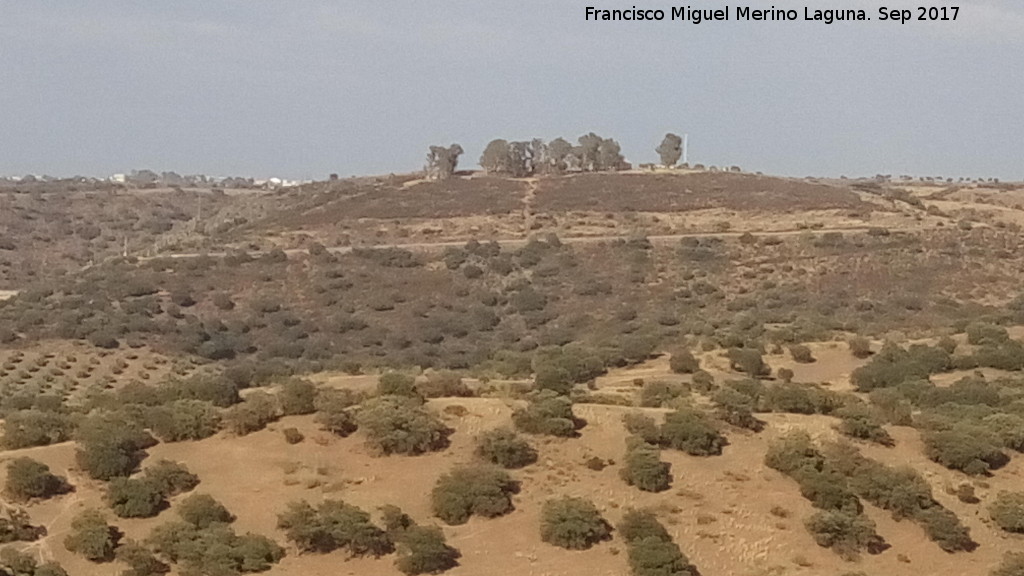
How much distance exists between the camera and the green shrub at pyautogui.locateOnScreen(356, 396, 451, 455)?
23.2 m

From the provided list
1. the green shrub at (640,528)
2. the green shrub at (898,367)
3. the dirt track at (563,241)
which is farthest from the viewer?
the dirt track at (563,241)

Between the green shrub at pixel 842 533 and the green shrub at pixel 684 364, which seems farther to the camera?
the green shrub at pixel 684 364

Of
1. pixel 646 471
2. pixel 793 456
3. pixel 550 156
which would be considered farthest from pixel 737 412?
pixel 550 156

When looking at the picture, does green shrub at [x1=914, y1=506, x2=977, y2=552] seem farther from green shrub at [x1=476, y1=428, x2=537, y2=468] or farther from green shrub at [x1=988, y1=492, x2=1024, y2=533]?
green shrub at [x1=476, y1=428, x2=537, y2=468]

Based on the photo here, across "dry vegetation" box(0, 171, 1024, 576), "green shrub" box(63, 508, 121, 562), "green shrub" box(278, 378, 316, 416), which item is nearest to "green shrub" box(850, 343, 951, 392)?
"dry vegetation" box(0, 171, 1024, 576)

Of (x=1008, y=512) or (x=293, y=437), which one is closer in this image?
(x=1008, y=512)

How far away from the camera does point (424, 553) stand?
63.4 feet

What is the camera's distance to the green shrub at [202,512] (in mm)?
20438

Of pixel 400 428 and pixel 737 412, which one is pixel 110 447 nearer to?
pixel 400 428

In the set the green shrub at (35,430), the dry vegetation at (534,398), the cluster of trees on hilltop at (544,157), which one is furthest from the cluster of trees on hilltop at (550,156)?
the green shrub at (35,430)

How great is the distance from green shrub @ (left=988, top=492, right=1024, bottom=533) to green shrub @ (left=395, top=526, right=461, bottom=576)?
1162 cm

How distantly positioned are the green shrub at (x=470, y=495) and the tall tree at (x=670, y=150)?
83.8 m

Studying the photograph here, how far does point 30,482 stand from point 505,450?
1000 centimetres

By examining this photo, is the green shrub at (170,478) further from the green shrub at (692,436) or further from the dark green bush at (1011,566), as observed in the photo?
the dark green bush at (1011,566)
